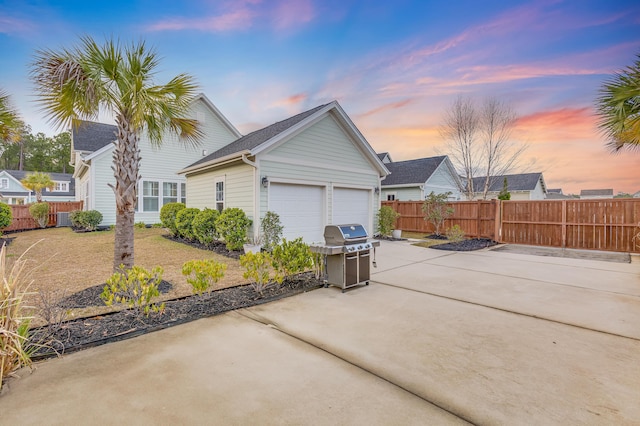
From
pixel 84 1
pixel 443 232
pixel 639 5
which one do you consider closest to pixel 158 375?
pixel 84 1

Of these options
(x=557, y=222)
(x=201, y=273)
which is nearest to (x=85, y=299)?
(x=201, y=273)

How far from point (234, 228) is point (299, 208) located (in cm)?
238

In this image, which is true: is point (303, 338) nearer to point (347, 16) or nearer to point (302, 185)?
point (302, 185)

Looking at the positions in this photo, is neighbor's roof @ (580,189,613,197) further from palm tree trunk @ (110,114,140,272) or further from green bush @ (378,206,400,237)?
palm tree trunk @ (110,114,140,272)

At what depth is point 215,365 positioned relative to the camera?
9.14 ft

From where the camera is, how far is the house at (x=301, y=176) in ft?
29.6

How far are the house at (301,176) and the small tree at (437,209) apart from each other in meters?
3.17

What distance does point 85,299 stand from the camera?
4719mm

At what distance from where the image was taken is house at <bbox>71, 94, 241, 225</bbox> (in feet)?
46.3

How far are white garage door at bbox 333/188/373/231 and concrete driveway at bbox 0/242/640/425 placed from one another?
21.8ft

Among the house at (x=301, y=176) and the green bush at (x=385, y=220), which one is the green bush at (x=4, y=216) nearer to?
the house at (x=301, y=176)

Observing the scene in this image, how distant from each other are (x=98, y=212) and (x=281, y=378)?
1572cm

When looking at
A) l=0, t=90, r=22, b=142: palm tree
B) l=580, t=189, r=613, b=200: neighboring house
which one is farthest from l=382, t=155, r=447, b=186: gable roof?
l=580, t=189, r=613, b=200: neighboring house

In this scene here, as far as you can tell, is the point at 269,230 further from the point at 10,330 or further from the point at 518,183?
the point at 518,183
